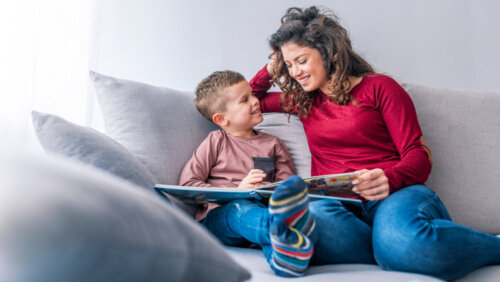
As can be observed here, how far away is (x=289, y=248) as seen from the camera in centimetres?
86

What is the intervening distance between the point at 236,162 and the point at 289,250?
64cm

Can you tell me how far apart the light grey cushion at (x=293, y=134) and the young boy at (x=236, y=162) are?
0.14 feet

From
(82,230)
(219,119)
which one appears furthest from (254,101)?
(82,230)

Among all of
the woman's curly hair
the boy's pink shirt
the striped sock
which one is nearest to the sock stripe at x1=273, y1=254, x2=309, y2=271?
the striped sock

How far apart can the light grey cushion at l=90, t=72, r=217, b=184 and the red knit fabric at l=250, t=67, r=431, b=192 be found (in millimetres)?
472

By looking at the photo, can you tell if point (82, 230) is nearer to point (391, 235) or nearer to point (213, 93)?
point (391, 235)

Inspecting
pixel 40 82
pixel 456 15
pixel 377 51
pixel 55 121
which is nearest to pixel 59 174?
pixel 55 121

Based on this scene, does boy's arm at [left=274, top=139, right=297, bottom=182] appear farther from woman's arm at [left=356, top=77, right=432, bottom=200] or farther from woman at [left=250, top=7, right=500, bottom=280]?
woman's arm at [left=356, top=77, right=432, bottom=200]

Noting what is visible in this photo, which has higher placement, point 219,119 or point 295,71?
point 295,71

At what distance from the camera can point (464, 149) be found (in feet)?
5.16

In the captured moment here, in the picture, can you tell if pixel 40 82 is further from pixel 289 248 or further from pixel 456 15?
pixel 456 15

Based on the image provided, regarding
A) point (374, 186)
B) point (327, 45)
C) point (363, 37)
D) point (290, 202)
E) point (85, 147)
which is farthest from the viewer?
point (363, 37)

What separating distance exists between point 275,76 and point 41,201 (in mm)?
1370

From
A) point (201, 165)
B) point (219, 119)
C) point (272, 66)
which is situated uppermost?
point (272, 66)
